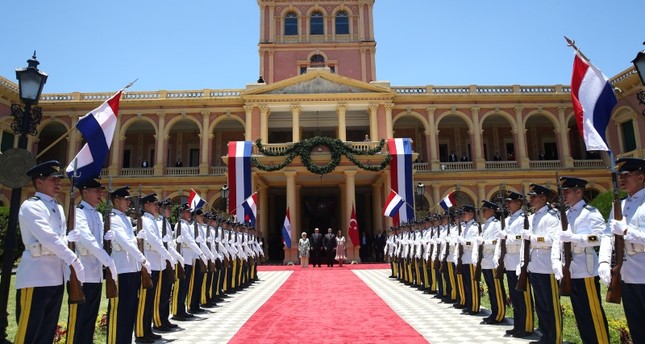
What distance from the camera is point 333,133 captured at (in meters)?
32.3

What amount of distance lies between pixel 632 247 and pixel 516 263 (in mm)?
2747

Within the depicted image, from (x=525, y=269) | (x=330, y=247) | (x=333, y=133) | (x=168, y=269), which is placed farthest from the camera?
(x=333, y=133)

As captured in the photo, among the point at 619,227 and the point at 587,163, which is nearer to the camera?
the point at 619,227

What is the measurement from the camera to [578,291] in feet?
16.4

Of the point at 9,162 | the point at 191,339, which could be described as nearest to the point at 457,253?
the point at 191,339

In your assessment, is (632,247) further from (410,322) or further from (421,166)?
(421,166)

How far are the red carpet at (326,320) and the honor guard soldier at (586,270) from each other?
6.94 feet

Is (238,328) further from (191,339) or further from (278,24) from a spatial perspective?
(278,24)

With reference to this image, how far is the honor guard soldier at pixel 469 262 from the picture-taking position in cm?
845

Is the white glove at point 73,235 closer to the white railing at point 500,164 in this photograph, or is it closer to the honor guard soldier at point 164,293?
the honor guard soldier at point 164,293

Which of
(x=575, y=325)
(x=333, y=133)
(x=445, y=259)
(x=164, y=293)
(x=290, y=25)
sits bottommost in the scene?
(x=575, y=325)

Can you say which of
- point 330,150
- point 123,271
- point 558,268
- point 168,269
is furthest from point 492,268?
point 330,150

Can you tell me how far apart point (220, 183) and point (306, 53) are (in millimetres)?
12329

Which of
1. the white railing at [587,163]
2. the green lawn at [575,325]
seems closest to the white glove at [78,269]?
the green lawn at [575,325]
